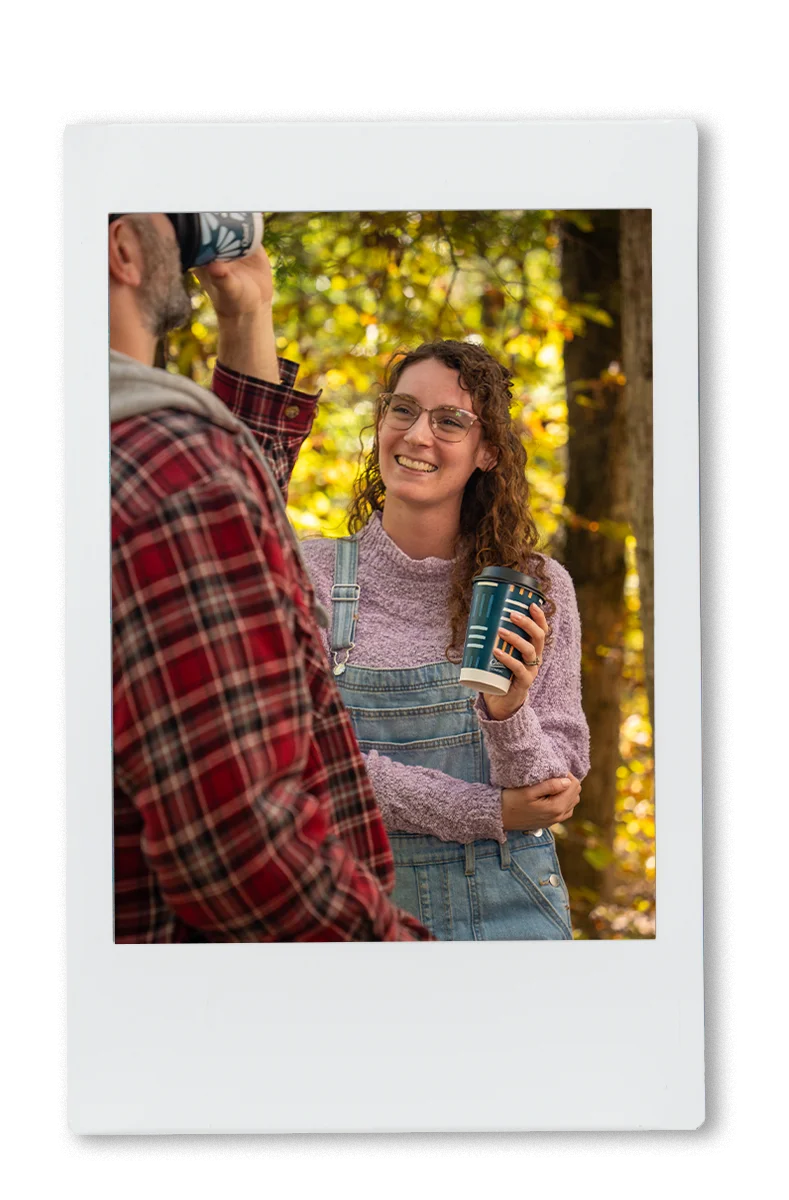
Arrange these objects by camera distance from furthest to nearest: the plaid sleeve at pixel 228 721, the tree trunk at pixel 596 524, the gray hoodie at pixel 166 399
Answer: the tree trunk at pixel 596 524 → the gray hoodie at pixel 166 399 → the plaid sleeve at pixel 228 721

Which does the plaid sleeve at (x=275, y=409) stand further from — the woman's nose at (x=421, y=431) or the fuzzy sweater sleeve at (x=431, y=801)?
the fuzzy sweater sleeve at (x=431, y=801)

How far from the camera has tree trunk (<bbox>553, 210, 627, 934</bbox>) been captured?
3311mm

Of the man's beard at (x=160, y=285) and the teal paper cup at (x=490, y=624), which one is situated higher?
the man's beard at (x=160, y=285)

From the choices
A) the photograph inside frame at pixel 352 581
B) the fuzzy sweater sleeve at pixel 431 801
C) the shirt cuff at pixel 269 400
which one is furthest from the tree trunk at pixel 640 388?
the shirt cuff at pixel 269 400

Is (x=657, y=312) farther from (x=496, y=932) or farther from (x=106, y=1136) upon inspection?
(x=106, y=1136)

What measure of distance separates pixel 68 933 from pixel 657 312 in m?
2.12

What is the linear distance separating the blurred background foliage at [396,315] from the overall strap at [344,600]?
6 cm

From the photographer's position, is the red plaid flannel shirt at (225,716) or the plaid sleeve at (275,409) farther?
the plaid sleeve at (275,409)

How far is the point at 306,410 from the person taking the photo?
3.09 meters

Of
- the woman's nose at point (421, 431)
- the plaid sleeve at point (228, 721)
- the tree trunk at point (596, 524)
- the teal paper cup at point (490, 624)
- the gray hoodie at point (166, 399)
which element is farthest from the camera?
the tree trunk at point (596, 524)

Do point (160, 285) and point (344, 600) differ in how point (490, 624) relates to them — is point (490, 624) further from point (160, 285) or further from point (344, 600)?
point (160, 285)

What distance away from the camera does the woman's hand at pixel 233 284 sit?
119 inches

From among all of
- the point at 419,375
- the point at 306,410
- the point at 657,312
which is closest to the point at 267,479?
the point at 306,410

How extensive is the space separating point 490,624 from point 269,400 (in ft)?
2.56
